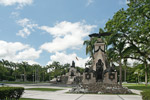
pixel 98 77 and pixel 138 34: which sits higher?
pixel 138 34

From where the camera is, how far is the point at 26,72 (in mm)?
88688

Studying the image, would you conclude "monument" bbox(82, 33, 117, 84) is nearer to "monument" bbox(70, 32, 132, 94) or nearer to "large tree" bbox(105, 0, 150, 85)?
"monument" bbox(70, 32, 132, 94)

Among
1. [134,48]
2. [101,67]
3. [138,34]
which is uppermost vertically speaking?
[138,34]

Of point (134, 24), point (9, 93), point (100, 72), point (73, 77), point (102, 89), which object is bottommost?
point (73, 77)

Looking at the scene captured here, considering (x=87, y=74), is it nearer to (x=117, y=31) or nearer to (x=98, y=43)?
(x=98, y=43)

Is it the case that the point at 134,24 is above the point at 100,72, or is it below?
above

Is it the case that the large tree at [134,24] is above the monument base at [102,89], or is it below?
above

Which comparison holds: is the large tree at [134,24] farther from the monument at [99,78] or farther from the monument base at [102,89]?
the monument base at [102,89]

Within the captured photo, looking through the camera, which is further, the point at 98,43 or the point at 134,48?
the point at 134,48

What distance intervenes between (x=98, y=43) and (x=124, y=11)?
27.1 feet

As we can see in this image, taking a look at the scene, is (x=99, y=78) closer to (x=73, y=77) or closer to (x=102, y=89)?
(x=102, y=89)

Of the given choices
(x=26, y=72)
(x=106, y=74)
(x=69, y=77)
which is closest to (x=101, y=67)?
(x=106, y=74)

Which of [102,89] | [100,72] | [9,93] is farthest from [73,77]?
[9,93]

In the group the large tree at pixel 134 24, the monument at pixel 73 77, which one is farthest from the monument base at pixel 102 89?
the monument at pixel 73 77
